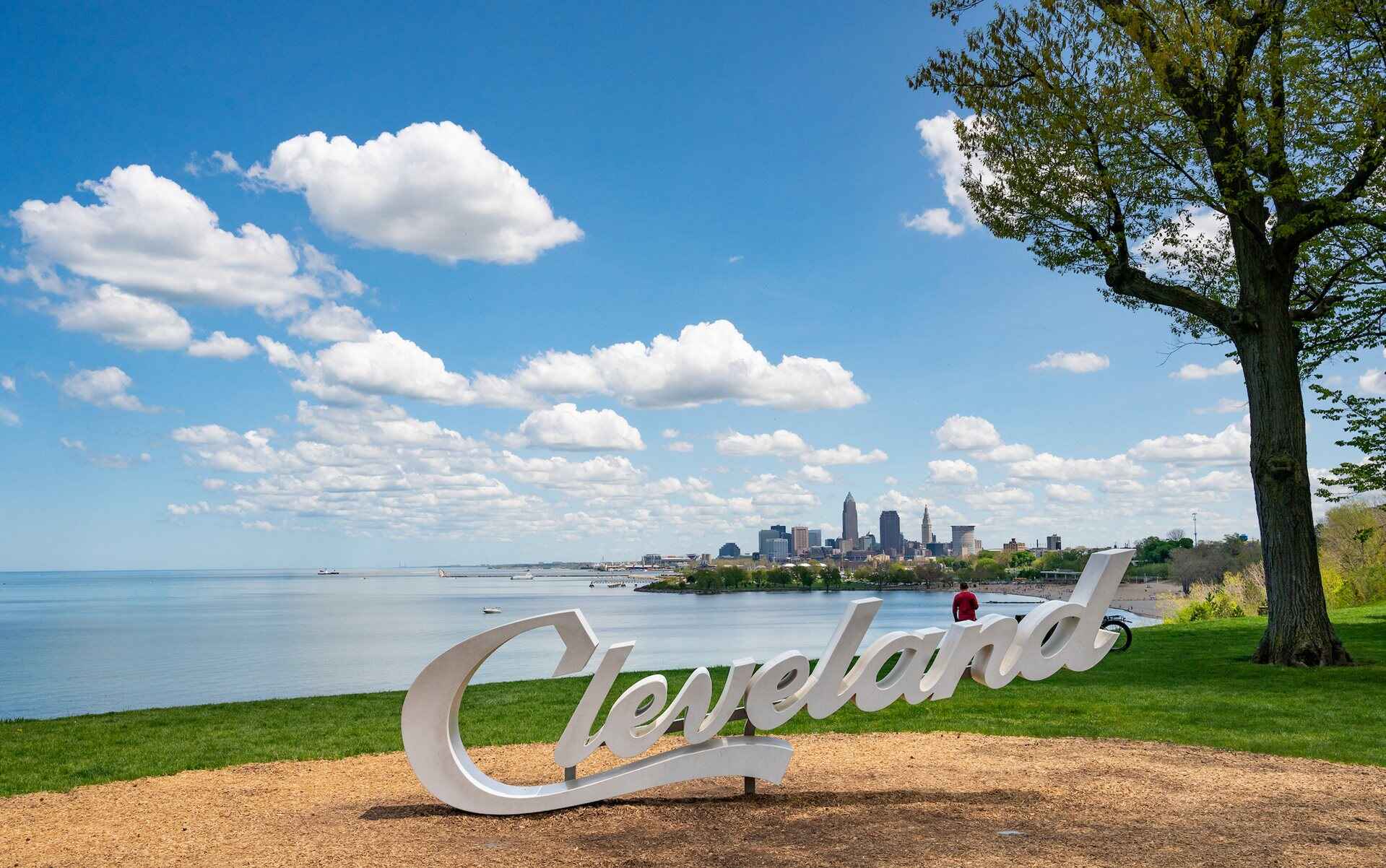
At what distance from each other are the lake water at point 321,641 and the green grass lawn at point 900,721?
14675 millimetres

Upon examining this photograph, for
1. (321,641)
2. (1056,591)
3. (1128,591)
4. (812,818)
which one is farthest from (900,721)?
(1128,591)

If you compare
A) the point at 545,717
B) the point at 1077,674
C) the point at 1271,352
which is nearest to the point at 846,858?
the point at 545,717

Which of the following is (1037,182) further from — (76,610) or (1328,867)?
(76,610)

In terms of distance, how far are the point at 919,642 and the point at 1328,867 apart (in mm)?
3436

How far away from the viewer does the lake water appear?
36.3m

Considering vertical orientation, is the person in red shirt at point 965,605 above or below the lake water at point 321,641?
above

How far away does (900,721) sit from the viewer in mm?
13039

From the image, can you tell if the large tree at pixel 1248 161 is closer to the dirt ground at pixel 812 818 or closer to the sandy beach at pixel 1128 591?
the dirt ground at pixel 812 818

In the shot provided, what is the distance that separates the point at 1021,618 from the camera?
9781 millimetres

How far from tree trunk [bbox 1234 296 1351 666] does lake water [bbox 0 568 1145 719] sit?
55.5 ft

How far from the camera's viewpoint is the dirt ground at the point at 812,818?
718cm

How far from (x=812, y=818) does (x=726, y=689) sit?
1269 mm

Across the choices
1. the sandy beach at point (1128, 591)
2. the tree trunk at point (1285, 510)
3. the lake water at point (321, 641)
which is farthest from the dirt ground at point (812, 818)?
the sandy beach at point (1128, 591)

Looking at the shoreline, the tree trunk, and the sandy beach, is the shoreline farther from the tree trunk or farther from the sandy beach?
the tree trunk
